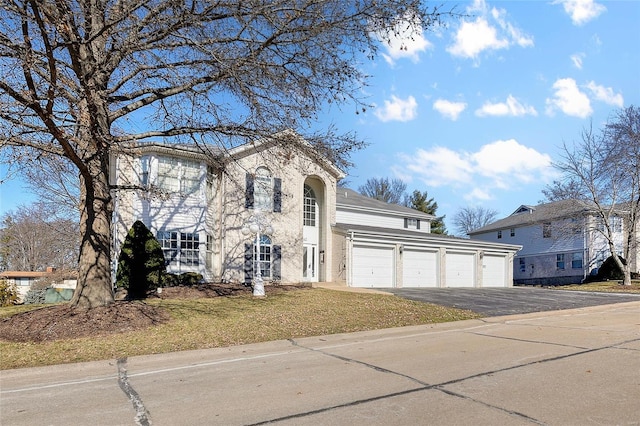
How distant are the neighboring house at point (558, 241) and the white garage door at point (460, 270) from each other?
9576 millimetres

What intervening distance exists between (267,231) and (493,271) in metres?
19.7

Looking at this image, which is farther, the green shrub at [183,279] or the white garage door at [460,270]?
the white garage door at [460,270]

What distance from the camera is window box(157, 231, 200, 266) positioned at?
19531mm

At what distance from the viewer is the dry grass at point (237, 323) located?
7.73 metres

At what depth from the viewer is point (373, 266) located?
2352cm

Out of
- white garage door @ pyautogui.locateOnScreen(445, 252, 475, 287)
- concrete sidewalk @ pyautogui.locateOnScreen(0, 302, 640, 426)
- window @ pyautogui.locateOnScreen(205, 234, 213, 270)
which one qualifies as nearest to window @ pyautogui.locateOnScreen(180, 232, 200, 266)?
window @ pyautogui.locateOnScreen(205, 234, 213, 270)

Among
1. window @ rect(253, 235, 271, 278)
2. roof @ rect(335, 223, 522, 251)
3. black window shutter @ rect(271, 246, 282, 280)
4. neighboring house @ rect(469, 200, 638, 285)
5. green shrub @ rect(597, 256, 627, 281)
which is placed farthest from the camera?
neighboring house @ rect(469, 200, 638, 285)

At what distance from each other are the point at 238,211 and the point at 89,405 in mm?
16824

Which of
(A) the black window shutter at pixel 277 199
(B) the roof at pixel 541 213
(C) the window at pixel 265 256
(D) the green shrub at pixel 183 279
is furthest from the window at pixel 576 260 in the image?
(D) the green shrub at pixel 183 279

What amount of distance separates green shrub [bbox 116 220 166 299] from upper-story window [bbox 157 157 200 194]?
368 centimetres

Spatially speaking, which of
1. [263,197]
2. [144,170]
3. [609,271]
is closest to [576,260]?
[609,271]

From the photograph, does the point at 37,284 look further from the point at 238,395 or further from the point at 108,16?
the point at 238,395

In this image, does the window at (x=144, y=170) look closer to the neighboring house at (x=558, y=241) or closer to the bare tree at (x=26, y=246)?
the bare tree at (x=26, y=246)

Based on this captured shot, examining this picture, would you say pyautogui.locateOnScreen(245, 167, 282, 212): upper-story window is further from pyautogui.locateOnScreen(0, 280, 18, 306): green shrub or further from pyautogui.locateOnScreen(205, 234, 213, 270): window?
pyautogui.locateOnScreen(0, 280, 18, 306): green shrub
